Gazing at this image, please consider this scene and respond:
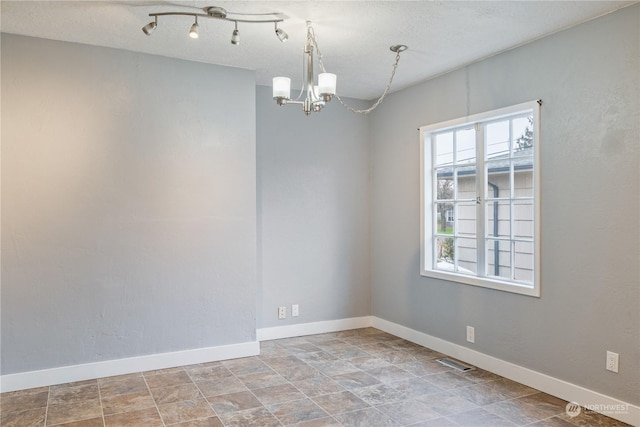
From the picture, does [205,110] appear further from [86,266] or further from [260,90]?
[86,266]

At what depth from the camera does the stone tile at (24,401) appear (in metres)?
2.94

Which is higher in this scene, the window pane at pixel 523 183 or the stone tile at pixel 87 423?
the window pane at pixel 523 183

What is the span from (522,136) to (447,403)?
2.10 metres

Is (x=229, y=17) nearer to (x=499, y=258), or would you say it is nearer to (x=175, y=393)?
(x=175, y=393)

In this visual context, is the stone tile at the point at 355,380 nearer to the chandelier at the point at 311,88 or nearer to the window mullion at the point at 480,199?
the window mullion at the point at 480,199

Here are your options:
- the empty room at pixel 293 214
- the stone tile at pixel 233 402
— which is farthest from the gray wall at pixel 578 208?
the stone tile at pixel 233 402

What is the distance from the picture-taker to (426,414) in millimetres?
2861

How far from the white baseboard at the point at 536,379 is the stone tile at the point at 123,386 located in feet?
8.29

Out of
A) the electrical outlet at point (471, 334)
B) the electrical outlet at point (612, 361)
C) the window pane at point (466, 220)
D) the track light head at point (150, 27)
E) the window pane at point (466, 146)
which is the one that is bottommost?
the electrical outlet at point (471, 334)

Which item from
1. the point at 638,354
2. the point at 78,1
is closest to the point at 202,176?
the point at 78,1

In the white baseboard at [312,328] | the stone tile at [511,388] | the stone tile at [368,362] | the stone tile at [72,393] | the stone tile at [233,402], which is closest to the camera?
the stone tile at [233,402]

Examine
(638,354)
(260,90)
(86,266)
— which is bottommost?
(638,354)

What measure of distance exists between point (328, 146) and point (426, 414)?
294 centimetres

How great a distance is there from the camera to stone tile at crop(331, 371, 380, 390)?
3.34 meters
